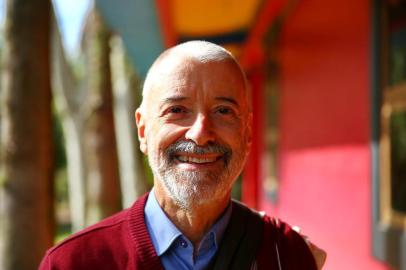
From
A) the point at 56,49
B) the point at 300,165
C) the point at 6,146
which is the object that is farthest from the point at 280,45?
the point at 56,49

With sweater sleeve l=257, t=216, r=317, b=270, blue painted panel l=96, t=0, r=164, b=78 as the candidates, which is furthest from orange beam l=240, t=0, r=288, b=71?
sweater sleeve l=257, t=216, r=317, b=270

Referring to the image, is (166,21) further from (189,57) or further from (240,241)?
(240,241)

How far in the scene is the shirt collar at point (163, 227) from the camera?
5.51 feet

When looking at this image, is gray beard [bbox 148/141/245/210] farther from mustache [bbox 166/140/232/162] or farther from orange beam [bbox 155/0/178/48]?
orange beam [bbox 155/0/178/48]

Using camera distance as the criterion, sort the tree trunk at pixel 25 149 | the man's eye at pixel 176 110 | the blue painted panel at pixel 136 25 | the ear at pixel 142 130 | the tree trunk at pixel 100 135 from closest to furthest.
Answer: the man's eye at pixel 176 110, the ear at pixel 142 130, the tree trunk at pixel 25 149, the blue painted panel at pixel 136 25, the tree trunk at pixel 100 135

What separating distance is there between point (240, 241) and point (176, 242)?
0.19 meters

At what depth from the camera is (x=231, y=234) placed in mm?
1729

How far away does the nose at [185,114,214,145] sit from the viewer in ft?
5.45

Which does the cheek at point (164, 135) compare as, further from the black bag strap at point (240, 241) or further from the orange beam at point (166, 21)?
the orange beam at point (166, 21)

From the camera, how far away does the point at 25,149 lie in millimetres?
3408

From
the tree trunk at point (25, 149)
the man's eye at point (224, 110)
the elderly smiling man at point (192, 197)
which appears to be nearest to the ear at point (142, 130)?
the elderly smiling man at point (192, 197)

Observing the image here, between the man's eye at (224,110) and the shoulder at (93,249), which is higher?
the man's eye at (224,110)

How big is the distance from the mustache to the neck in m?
0.13

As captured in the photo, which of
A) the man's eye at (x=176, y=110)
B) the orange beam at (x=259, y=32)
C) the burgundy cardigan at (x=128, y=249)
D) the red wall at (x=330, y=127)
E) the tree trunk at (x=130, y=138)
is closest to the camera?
the burgundy cardigan at (x=128, y=249)
